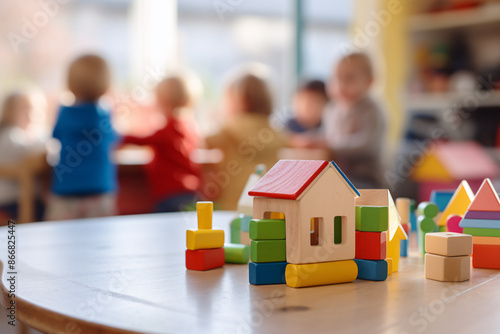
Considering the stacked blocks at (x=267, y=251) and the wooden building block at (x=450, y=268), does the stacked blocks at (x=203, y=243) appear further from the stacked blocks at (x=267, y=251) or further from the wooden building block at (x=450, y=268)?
the wooden building block at (x=450, y=268)

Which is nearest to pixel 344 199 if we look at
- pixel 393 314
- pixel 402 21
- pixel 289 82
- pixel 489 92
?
pixel 393 314

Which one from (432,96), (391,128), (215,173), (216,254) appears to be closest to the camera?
(216,254)

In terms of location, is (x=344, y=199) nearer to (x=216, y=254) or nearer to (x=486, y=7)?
(x=216, y=254)

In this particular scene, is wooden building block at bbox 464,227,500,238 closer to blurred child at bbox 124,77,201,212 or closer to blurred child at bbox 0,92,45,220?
blurred child at bbox 124,77,201,212

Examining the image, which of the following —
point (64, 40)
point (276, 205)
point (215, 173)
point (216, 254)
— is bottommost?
point (215, 173)

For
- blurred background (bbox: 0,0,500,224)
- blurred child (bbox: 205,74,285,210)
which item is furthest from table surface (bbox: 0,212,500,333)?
blurred background (bbox: 0,0,500,224)

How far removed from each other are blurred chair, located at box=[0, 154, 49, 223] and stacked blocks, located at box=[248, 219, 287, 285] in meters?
2.17

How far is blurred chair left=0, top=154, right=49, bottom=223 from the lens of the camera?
2.72 meters

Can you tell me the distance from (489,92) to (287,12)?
5.63 ft

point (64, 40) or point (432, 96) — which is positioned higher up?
point (64, 40)

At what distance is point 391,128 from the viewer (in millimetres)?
4117

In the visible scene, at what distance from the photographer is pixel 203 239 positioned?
93 centimetres

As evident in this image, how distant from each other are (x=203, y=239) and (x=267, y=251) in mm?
152

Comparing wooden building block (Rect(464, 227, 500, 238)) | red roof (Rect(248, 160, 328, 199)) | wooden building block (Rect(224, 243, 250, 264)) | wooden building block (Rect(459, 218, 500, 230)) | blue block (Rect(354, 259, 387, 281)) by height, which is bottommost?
wooden building block (Rect(224, 243, 250, 264))
